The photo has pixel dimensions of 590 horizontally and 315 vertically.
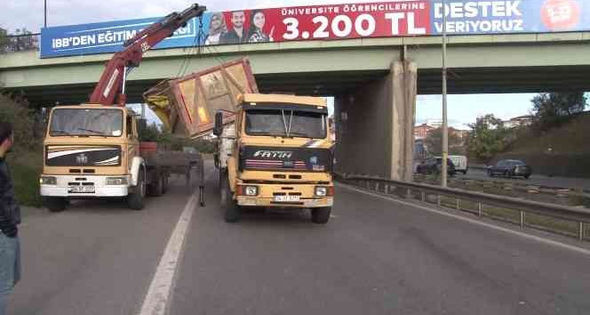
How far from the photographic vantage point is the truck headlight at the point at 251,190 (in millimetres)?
13398

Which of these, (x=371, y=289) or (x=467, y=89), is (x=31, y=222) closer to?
(x=371, y=289)

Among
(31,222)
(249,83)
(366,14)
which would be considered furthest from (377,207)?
(366,14)

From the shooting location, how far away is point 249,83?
68.0ft

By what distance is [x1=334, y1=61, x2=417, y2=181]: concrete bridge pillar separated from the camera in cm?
3122

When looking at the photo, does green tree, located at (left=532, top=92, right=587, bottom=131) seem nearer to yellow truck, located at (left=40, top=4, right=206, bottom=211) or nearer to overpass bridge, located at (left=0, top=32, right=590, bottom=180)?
overpass bridge, located at (left=0, top=32, right=590, bottom=180)

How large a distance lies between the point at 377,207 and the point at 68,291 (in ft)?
42.5

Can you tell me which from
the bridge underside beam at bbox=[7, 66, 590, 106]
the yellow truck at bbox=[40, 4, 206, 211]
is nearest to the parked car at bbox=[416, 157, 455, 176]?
the bridge underside beam at bbox=[7, 66, 590, 106]

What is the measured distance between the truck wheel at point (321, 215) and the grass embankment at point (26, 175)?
696cm

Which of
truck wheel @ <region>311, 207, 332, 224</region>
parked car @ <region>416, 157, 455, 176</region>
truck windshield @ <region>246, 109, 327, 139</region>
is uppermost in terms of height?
truck windshield @ <region>246, 109, 327, 139</region>

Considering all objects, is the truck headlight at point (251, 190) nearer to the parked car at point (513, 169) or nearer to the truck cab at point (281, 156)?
the truck cab at point (281, 156)

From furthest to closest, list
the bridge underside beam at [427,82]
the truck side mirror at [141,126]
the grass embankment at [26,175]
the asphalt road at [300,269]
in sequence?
1. the bridge underside beam at [427,82]
2. the truck side mirror at [141,126]
3. the grass embankment at [26,175]
4. the asphalt road at [300,269]

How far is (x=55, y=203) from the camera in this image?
55.0 feet

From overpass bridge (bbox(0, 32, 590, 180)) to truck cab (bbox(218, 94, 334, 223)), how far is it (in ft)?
56.5

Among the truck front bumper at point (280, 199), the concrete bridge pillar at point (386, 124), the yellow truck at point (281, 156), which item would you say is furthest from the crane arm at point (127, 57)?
the concrete bridge pillar at point (386, 124)
